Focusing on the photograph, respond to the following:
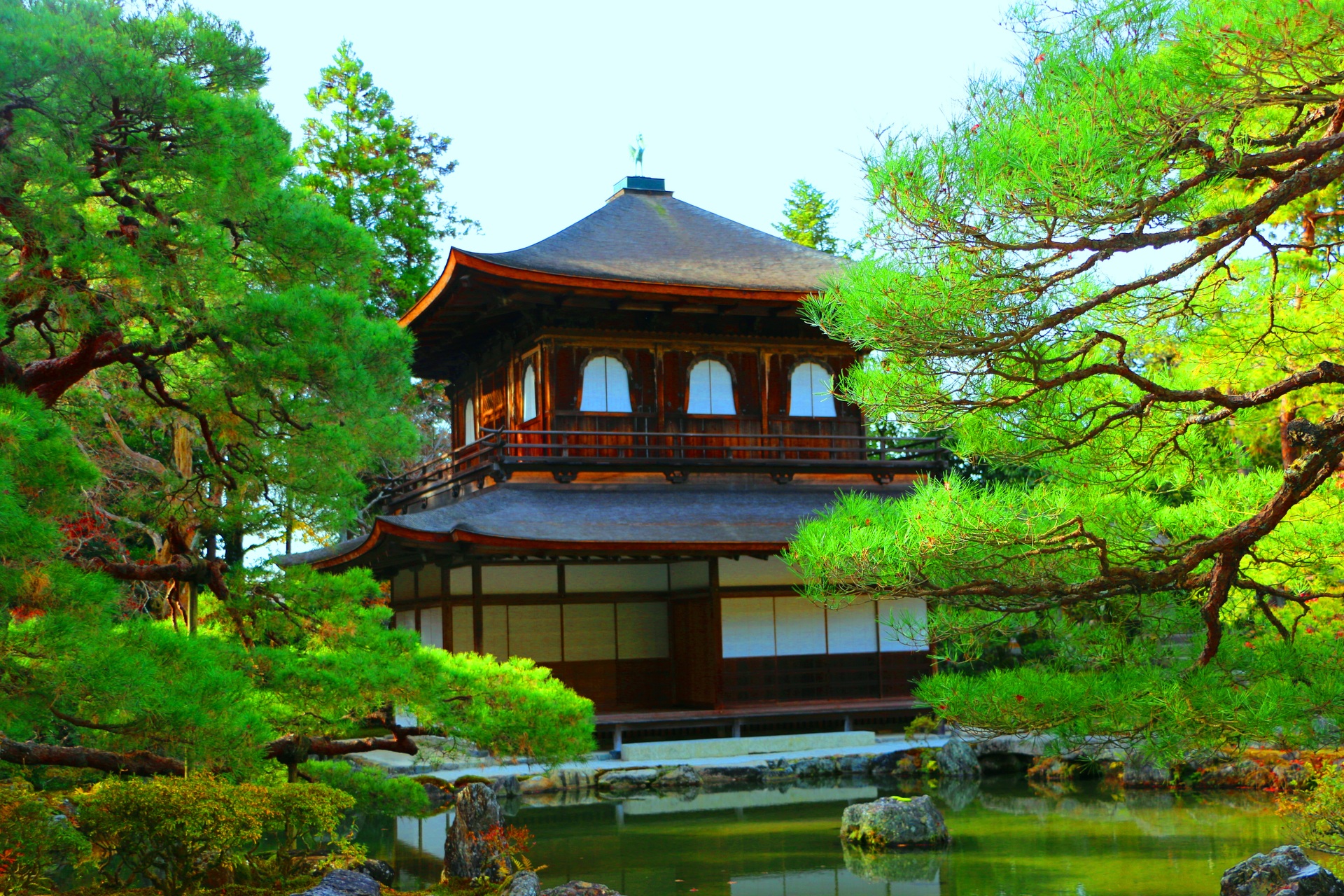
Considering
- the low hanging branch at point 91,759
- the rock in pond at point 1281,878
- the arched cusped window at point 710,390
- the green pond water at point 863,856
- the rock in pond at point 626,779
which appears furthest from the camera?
the arched cusped window at point 710,390

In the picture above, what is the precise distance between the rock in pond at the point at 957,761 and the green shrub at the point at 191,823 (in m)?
9.58

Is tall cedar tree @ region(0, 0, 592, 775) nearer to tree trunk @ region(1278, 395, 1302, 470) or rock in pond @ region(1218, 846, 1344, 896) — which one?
rock in pond @ region(1218, 846, 1344, 896)

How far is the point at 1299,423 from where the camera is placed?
4719 mm

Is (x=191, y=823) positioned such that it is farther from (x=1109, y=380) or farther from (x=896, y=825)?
(x=896, y=825)

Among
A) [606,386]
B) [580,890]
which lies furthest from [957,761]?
[580,890]

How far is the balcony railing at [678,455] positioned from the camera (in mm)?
15773

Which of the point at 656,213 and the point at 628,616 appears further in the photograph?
the point at 656,213

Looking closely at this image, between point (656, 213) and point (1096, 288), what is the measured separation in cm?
1494

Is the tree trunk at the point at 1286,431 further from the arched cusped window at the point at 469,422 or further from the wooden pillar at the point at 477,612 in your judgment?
the arched cusped window at the point at 469,422

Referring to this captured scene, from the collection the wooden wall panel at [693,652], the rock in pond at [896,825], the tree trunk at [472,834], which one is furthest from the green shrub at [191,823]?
the wooden wall panel at [693,652]

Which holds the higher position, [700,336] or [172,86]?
[700,336]

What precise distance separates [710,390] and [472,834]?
9528 millimetres

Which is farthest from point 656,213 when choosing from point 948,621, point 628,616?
point 948,621

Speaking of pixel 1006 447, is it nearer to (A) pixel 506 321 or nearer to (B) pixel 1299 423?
(B) pixel 1299 423
